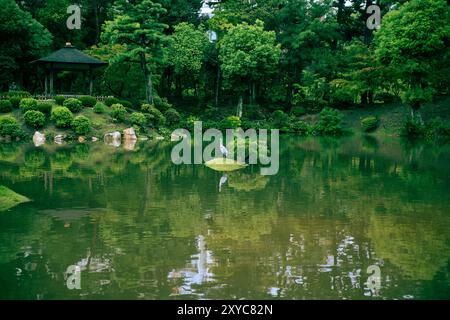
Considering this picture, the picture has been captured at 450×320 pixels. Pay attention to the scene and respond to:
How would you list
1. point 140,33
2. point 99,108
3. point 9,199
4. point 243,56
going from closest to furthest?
1. point 9,199
2. point 99,108
3. point 140,33
4. point 243,56

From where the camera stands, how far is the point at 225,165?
19781 millimetres

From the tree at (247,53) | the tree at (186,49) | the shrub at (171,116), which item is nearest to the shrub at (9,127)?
the shrub at (171,116)

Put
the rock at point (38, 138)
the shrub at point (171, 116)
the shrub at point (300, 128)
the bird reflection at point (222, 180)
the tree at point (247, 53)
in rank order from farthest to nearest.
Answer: the tree at point (247, 53) < the shrub at point (300, 128) < the shrub at point (171, 116) < the rock at point (38, 138) < the bird reflection at point (222, 180)

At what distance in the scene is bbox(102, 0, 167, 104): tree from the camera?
1460 inches

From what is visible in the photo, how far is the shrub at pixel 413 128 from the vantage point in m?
35.6

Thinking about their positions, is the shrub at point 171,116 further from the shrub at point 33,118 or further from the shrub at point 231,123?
the shrub at point 33,118

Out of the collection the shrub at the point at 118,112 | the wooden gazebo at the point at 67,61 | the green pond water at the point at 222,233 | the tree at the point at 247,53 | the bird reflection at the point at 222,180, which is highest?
the tree at the point at 247,53

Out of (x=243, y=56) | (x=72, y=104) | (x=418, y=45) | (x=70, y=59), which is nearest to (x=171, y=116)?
(x=72, y=104)

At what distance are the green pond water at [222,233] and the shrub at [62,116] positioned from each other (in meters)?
13.1

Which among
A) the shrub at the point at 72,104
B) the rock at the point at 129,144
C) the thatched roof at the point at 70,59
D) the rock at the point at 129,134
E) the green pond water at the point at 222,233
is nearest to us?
the green pond water at the point at 222,233

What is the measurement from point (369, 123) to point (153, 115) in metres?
16.7

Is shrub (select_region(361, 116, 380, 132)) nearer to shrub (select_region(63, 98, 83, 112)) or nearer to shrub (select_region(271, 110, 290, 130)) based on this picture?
shrub (select_region(271, 110, 290, 130))

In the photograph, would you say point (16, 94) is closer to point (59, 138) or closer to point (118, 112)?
point (59, 138)

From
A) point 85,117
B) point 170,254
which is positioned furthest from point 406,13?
point 170,254
